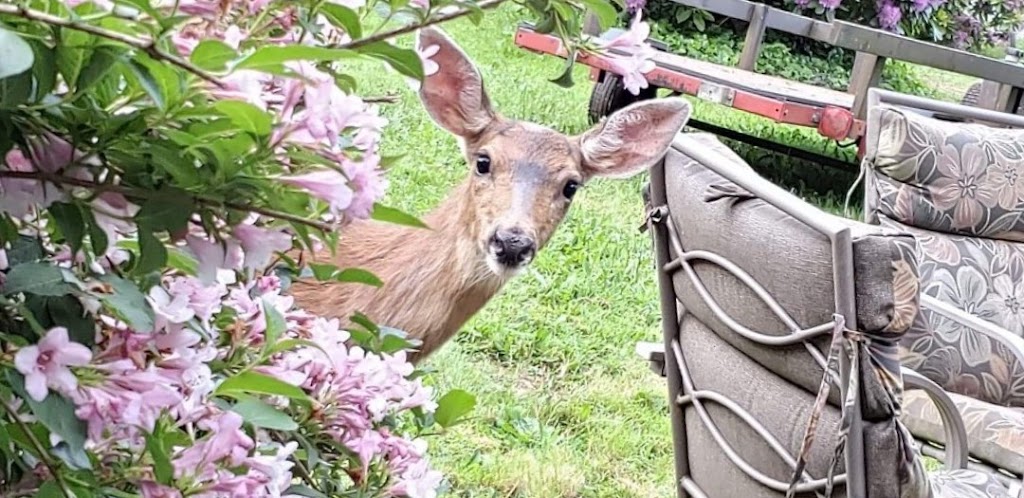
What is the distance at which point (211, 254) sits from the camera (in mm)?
656

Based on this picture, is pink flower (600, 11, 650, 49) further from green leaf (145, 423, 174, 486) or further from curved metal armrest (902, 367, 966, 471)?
curved metal armrest (902, 367, 966, 471)

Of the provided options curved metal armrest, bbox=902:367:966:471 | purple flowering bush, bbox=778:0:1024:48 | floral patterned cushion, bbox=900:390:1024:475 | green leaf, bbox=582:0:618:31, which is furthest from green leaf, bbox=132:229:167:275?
purple flowering bush, bbox=778:0:1024:48

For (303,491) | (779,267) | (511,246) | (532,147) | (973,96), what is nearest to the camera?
(303,491)

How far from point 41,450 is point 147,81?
212mm

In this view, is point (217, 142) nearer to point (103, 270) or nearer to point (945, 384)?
point (103, 270)

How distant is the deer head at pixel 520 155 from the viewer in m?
2.53

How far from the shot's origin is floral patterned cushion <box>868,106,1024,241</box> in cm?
352

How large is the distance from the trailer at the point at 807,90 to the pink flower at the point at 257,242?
536 centimetres

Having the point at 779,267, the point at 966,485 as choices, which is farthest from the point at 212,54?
the point at 966,485

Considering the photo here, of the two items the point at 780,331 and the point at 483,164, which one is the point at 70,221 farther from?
the point at 483,164

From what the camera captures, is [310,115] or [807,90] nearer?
[310,115]

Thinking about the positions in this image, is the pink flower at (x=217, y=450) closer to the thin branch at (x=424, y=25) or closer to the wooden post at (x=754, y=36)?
the thin branch at (x=424, y=25)

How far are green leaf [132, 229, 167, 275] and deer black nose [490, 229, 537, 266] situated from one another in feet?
6.03

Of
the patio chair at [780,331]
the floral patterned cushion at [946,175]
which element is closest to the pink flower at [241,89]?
the patio chair at [780,331]
